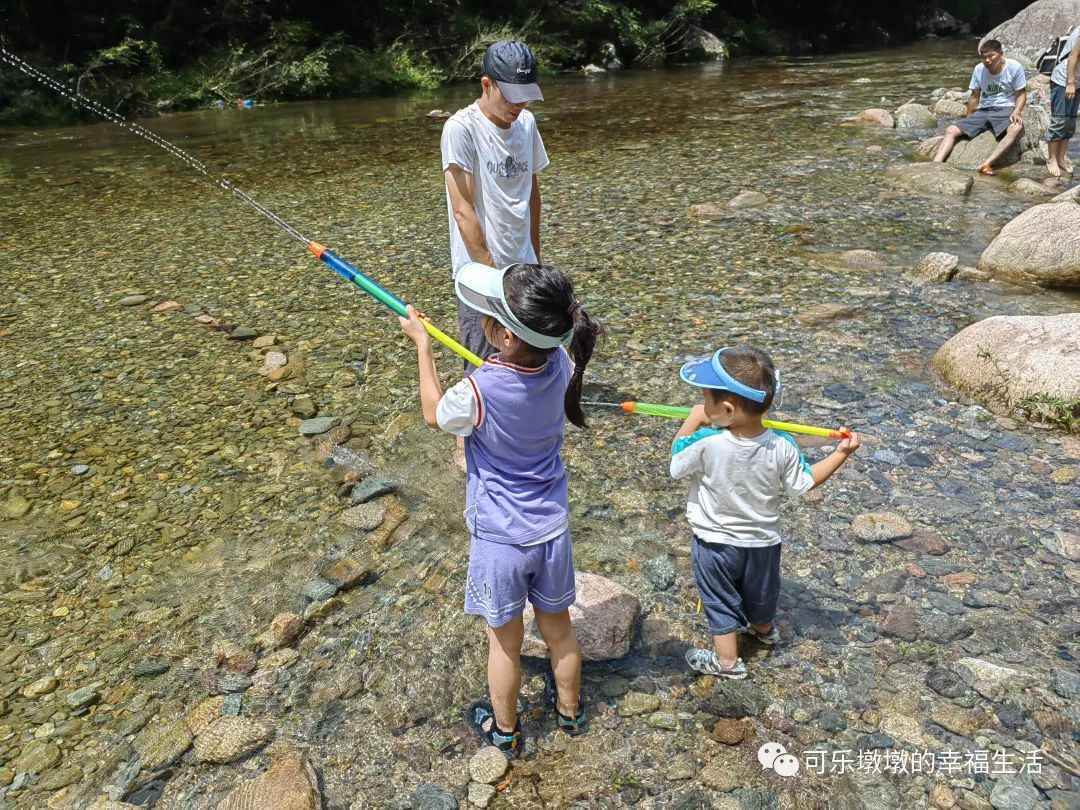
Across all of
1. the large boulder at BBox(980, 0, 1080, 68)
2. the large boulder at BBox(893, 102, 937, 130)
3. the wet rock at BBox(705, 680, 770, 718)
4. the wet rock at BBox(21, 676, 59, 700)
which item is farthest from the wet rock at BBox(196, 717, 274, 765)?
the large boulder at BBox(980, 0, 1080, 68)

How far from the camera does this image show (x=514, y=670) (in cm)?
268

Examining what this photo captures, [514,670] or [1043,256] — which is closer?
[514,670]

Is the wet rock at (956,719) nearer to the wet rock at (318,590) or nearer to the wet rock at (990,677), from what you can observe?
the wet rock at (990,677)

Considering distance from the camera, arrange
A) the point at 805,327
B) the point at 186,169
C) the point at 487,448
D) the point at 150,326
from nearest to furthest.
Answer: the point at 487,448, the point at 805,327, the point at 150,326, the point at 186,169

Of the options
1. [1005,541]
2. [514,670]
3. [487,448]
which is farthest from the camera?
[1005,541]

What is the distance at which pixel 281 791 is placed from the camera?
8.55 feet

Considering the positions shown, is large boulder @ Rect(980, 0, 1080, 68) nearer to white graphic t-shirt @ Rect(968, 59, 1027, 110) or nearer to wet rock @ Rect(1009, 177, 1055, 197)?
white graphic t-shirt @ Rect(968, 59, 1027, 110)

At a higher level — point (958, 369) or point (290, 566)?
point (958, 369)

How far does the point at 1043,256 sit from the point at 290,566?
5.87m

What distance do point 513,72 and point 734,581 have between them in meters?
2.04

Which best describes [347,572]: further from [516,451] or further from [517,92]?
[517,92]

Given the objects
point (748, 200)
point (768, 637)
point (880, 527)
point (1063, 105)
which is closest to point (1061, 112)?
point (1063, 105)

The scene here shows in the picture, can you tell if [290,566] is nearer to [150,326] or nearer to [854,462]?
[854,462]

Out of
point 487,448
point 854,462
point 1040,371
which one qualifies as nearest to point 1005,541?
point 854,462
